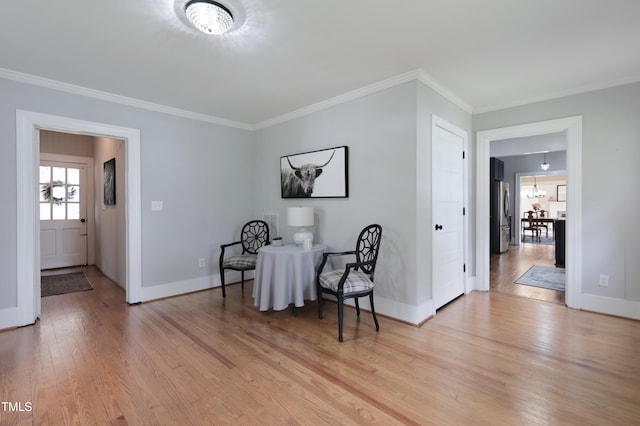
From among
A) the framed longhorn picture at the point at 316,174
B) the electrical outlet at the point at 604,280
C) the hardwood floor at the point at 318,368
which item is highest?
the framed longhorn picture at the point at 316,174

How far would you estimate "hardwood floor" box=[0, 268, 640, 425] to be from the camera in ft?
5.67

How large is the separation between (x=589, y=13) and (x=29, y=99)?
4727 mm

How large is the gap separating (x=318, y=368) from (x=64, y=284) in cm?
446

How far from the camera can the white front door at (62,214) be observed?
550cm

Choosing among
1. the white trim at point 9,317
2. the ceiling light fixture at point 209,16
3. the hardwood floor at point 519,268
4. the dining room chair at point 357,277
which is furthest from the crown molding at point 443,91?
the white trim at point 9,317

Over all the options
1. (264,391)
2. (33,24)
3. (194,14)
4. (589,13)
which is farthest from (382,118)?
(33,24)

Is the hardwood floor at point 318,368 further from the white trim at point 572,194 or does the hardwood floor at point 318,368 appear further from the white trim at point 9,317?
the white trim at point 572,194

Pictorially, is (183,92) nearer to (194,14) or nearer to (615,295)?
(194,14)

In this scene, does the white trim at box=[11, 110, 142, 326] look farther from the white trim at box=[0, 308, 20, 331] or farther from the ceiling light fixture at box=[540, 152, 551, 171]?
the ceiling light fixture at box=[540, 152, 551, 171]

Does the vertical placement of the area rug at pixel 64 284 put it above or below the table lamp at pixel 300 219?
below

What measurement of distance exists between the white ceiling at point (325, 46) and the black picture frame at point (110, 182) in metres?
1.77

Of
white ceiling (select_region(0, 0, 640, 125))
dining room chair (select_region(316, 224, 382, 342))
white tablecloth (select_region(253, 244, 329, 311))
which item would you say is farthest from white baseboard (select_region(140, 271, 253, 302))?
white ceiling (select_region(0, 0, 640, 125))

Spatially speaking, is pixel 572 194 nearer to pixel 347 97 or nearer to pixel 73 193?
pixel 347 97

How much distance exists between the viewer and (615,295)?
3146 mm
